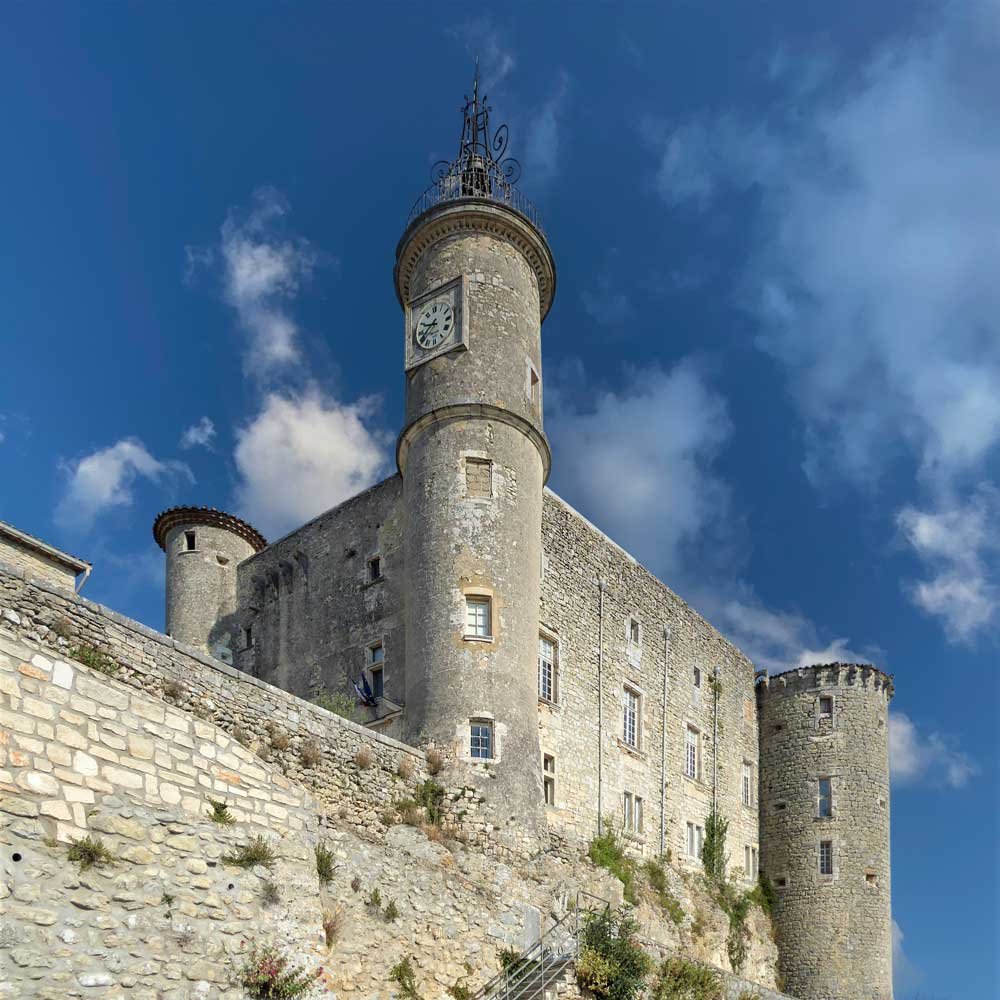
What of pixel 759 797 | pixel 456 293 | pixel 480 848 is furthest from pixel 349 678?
pixel 759 797

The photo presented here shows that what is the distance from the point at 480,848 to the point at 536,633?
5443mm

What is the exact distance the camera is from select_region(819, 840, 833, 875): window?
37.6 m

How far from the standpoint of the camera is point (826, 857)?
124 feet

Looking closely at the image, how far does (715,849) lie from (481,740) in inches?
578

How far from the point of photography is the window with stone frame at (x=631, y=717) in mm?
31203

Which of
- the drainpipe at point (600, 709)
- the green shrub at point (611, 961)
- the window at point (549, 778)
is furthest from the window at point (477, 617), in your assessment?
the drainpipe at point (600, 709)

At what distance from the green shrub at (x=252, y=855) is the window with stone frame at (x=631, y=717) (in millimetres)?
16800

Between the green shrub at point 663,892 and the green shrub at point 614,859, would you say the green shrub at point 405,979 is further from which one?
the green shrub at point 663,892

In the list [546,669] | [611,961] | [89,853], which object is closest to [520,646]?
[546,669]

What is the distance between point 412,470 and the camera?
1035 inches

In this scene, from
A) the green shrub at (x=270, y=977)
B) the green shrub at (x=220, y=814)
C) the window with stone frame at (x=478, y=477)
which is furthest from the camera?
the window with stone frame at (x=478, y=477)

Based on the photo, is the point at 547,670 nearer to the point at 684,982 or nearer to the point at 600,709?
the point at 600,709

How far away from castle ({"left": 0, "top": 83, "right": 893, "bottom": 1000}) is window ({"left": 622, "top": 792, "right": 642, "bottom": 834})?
73 millimetres

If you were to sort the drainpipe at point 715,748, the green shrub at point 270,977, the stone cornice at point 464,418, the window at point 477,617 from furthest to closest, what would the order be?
the drainpipe at point 715,748, the stone cornice at point 464,418, the window at point 477,617, the green shrub at point 270,977
